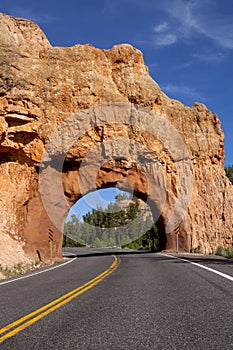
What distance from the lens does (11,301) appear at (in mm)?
7441

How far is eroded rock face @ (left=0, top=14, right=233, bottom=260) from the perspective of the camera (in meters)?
27.3

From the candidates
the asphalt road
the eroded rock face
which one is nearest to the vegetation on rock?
the eroded rock face

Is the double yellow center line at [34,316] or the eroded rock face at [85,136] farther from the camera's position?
the eroded rock face at [85,136]

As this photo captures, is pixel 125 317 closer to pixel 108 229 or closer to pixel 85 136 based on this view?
pixel 85 136

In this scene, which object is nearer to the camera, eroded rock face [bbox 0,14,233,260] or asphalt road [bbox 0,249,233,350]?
asphalt road [bbox 0,249,233,350]

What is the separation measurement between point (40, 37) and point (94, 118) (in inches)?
340

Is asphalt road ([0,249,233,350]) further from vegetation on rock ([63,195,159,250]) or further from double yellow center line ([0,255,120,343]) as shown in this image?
vegetation on rock ([63,195,159,250])

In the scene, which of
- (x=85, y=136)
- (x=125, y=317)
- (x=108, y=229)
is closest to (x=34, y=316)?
(x=125, y=317)

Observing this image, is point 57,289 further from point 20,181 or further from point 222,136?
point 222,136

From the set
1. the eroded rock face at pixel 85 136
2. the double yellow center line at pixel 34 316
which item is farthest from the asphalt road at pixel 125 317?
the eroded rock face at pixel 85 136

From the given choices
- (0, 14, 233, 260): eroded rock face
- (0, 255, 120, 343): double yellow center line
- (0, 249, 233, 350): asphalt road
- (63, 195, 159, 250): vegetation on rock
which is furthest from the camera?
(63, 195, 159, 250): vegetation on rock

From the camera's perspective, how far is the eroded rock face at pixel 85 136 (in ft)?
89.6

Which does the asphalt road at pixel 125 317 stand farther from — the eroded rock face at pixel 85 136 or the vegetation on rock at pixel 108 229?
the vegetation on rock at pixel 108 229

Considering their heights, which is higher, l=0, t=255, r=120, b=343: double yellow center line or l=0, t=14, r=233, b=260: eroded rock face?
l=0, t=14, r=233, b=260: eroded rock face
